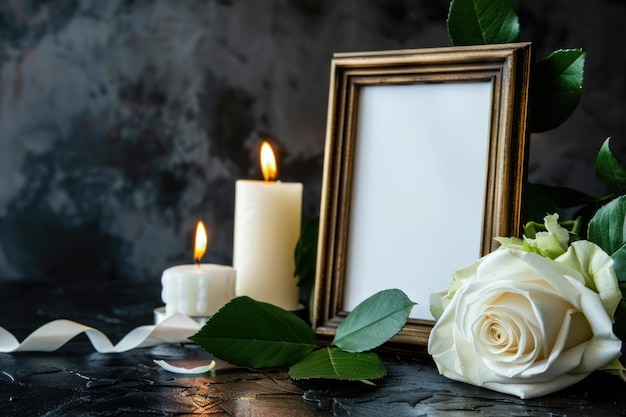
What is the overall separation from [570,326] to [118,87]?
777 mm

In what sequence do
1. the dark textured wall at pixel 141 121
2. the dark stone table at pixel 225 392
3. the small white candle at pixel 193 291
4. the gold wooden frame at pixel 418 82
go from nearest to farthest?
the dark stone table at pixel 225 392
the gold wooden frame at pixel 418 82
the small white candle at pixel 193 291
the dark textured wall at pixel 141 121

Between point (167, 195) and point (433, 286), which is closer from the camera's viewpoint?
point (433, 286)

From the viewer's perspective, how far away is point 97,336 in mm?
612

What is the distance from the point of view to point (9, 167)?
1049mm

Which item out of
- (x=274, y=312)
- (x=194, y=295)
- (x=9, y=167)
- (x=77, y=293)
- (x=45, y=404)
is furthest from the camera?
(x=9, y=167)

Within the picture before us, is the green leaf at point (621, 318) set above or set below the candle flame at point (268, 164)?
below

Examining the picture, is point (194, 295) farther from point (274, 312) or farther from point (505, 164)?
point (505, 164)

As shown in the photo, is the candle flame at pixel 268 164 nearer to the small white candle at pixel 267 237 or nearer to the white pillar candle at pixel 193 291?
the small white candle at pixel 267 237

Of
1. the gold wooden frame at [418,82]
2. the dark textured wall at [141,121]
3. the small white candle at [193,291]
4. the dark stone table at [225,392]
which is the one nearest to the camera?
the dark stone table at [225,392]

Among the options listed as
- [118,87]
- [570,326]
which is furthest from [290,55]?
[570,326]

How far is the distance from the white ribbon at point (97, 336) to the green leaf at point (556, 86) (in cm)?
37

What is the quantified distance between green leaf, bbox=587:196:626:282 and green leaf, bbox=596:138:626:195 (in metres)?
0.15

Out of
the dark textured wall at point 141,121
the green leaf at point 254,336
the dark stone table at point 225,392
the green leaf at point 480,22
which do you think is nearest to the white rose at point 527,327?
the dark stone table at point 225,392

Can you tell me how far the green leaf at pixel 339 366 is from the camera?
506 millimetres
